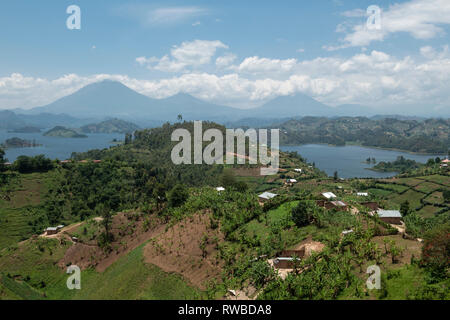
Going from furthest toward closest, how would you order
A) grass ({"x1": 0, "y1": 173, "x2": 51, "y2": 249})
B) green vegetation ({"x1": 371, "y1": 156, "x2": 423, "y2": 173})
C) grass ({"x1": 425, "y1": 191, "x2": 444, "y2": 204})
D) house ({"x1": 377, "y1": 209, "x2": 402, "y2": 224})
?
green vegetation ({"x1": 371, "y1": 156, "x2": 423, "y2": 173}) → grass ({"x1": 425, "y1": 191, "x2": 444, "y2": 204}) → grass ({"x1": 0, "y1": 173, "x2": 51, "y2": 249}) → house ({"x1": 377, "y1": 209, "x2": 402, "y2": 224})

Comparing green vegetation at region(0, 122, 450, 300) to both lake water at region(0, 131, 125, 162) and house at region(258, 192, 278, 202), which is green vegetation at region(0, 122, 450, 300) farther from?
lake water at region(0, 131, 125, 162)

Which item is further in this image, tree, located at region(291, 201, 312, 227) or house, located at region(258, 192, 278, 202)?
house, located at region(258, 192, 278, 202)

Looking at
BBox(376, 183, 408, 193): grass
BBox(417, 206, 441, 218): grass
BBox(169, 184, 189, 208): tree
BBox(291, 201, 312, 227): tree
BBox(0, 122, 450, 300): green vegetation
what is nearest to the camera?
BBox(0, 122, 450, 300): green vegetation

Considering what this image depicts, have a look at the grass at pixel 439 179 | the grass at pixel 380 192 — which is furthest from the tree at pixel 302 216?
the grass at pixel 439 179

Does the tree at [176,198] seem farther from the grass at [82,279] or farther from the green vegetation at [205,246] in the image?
the grass at [82,279]

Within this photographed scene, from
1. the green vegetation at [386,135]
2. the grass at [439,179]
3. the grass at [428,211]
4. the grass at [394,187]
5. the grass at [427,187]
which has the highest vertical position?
the green vegetation at [386,135]

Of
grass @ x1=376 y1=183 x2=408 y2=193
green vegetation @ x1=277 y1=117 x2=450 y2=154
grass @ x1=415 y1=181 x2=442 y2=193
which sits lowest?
grass @ x1=376 y1=183 x2=408 y2=193

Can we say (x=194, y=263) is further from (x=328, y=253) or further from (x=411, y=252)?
(x=411, y=252)

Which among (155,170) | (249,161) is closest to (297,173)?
(249,161)

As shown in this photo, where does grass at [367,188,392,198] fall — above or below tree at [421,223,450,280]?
below

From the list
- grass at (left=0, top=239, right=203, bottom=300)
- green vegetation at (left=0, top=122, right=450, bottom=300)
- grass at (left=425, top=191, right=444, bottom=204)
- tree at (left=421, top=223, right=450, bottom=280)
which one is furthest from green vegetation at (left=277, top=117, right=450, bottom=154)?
grass at (left=0, top=239, right=203, bottom=300)
